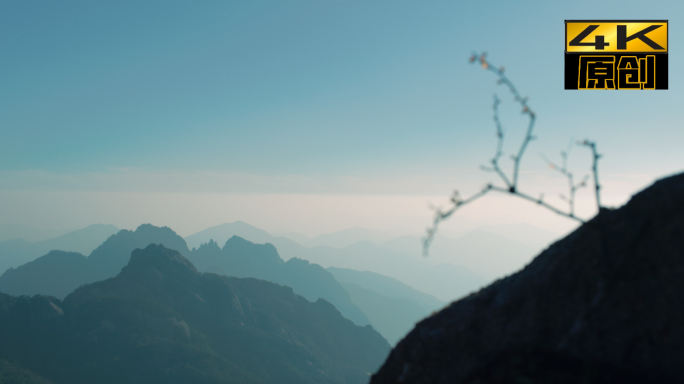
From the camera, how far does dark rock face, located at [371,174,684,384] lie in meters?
7.62

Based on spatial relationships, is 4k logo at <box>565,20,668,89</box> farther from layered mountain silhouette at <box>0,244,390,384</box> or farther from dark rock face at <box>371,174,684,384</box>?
layered mountain silhouette at <box>0,244,390,384</box>

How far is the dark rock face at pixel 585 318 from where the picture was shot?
7617 mm

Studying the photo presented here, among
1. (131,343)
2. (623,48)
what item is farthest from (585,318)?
(131,343)

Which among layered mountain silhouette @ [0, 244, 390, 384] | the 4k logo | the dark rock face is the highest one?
the 4k logo

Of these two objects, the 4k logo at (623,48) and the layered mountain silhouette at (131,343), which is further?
the layered mountain silhouette at (131,343)

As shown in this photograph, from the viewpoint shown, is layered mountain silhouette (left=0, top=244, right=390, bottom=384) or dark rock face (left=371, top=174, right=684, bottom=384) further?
layered mountain silhouette (left=0, top=244, right=390, bottom=384)

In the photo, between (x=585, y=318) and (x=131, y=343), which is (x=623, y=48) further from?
(x=131, y=343)

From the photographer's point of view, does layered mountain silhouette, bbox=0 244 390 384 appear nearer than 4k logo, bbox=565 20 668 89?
No

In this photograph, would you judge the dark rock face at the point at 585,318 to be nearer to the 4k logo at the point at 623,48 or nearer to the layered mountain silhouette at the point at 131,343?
the 4k logo at the point at 623,48

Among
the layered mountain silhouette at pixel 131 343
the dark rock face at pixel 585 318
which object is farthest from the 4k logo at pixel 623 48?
the layered mountain silhouette at pixel 131 343

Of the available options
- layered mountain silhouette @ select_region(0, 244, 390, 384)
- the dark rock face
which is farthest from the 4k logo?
layered mountain silhouette @ select_region(0, 244, 390, 384)

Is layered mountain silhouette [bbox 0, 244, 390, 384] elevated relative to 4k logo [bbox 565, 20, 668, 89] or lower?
lower

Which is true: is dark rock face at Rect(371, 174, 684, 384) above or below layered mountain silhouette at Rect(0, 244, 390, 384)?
above

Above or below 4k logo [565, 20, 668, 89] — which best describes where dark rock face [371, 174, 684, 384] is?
below
